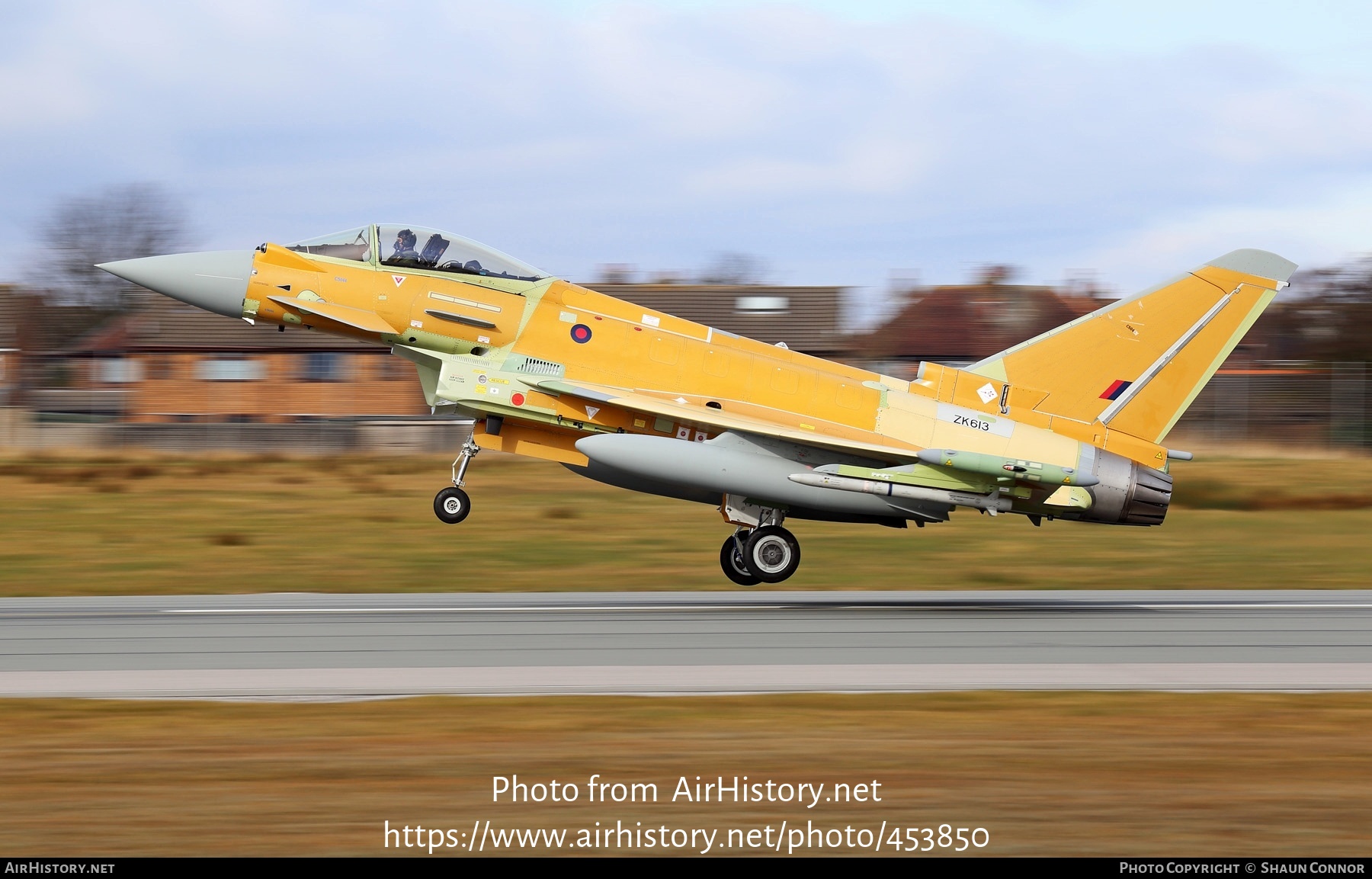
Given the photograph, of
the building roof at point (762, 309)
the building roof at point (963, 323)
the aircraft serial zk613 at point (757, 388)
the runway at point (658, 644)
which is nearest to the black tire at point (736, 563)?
the aircraft serial zk613 at point (757, 388)

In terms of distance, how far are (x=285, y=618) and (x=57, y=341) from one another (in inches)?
1973

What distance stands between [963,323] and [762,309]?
7.66m

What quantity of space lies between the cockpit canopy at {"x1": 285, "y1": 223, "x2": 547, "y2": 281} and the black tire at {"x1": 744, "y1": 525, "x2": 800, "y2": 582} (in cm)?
407

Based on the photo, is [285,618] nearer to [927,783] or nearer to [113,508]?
[927,783]

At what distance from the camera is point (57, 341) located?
57812 millimetres

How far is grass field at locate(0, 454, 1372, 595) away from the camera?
Answer: 18.9 metres

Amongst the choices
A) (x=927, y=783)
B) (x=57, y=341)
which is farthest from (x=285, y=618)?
(x=57, y=341)

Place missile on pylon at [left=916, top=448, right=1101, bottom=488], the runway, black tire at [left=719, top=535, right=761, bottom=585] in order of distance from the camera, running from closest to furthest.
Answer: the runway → missile on pylon at [left=916, top=448, right=1101, bottom=488] → black tire at [left=719, top=535, right=761, bottom=585]

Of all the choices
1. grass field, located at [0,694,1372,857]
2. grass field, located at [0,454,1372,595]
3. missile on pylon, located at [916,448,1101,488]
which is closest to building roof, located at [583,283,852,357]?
grass field, located at [0,454,1372,595]

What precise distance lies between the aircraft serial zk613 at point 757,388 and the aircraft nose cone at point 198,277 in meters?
0.02

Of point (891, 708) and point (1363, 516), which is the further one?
point (1363, 516)

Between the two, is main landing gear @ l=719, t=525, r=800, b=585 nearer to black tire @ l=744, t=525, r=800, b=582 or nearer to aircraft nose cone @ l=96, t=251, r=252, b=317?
black tire @ l=744, t=525, r=800, b=582

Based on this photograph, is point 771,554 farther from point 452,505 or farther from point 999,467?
point 452,505

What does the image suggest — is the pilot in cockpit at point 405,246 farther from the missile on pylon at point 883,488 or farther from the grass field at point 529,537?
the missile on pylon at point 883,488
